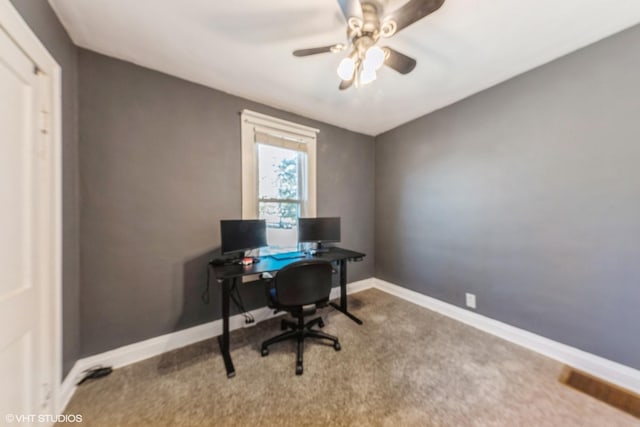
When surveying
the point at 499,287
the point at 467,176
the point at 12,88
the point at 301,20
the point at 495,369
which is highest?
the point at 301,20

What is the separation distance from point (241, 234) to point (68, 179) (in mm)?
1259

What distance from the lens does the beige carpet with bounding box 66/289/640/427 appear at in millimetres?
1383

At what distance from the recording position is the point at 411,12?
3.85 ft

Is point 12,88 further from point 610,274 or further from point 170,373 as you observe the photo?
point 610,274

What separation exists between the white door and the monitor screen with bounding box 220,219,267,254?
1075mm

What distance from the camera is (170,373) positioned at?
1771 millimetres

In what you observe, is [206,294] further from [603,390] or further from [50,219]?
[603,390]

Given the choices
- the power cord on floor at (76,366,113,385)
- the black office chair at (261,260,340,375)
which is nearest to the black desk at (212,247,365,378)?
the black office chair at (261,260,340,375)

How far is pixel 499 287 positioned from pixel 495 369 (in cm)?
81

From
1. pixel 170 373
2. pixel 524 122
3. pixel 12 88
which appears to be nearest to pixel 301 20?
pixel 12 88

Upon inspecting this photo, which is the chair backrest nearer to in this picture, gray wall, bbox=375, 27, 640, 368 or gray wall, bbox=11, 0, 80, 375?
gray wall, bbox=11, 0, 80, 375

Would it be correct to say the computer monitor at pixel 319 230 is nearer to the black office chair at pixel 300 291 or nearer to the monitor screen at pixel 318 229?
the monitor screen at pixel 318 229

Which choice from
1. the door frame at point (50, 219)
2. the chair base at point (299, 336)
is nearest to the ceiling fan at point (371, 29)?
the door frame at point (50, 219)

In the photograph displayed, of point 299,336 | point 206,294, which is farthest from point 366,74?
point 206,294
